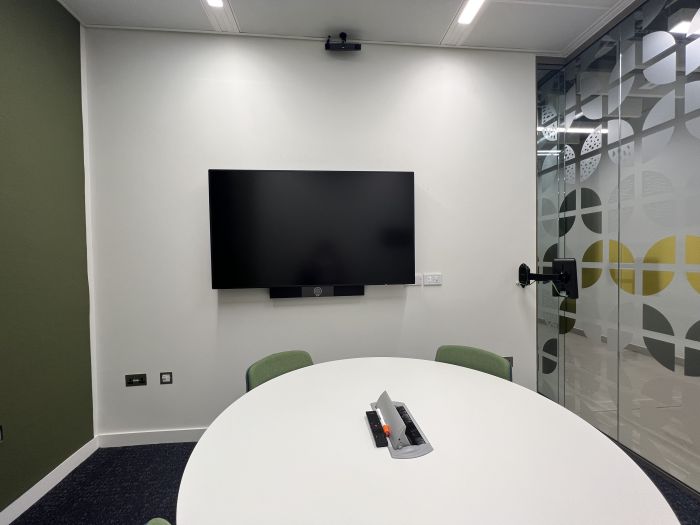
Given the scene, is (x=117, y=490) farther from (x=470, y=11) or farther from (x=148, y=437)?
(x=470, y=11)

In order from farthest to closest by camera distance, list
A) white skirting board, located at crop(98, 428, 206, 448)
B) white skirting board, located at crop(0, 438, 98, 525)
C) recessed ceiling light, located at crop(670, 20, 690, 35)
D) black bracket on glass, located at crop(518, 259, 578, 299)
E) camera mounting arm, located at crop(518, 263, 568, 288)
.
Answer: white skirting board, located at crop(98, 428, 206, 448) < camera mounting arm, located at crop(518, 263, 568, 288) < black bracket on glass, located at crop(518, 259, 578, 299) < recessed ceiling light, located at crop(670, 20, 690, 35) < white skirting board, located at crop(0, 438, 98, 525)

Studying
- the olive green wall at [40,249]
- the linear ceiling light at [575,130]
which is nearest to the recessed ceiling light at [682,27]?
the linear ceiling light at [575,130]

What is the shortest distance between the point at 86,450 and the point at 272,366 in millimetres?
1832

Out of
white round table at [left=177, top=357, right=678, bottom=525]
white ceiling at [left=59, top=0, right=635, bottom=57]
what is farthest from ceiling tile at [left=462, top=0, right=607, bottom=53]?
white round table at [left=177, top=357, right=678, bottom=525]

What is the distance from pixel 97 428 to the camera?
2.45m

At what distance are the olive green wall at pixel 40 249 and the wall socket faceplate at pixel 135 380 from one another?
10.3 inches

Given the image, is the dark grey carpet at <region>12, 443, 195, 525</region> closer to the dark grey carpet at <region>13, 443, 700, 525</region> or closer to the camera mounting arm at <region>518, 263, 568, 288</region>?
the dark grey carpet at <region>13, 443, 700, 525</region>

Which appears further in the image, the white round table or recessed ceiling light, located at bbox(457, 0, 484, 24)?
recessed ceiling light, located at bbox(457, 0, 484, 24)

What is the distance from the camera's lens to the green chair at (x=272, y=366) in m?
1.75

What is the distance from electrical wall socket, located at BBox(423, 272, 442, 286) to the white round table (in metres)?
1.31

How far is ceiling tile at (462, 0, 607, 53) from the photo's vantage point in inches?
90.3

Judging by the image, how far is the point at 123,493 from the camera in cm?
196

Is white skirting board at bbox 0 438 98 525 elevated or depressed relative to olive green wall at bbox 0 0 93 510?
depressed

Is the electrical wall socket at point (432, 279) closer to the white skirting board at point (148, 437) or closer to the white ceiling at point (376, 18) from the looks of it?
the white ceiling at point (376, 18)
